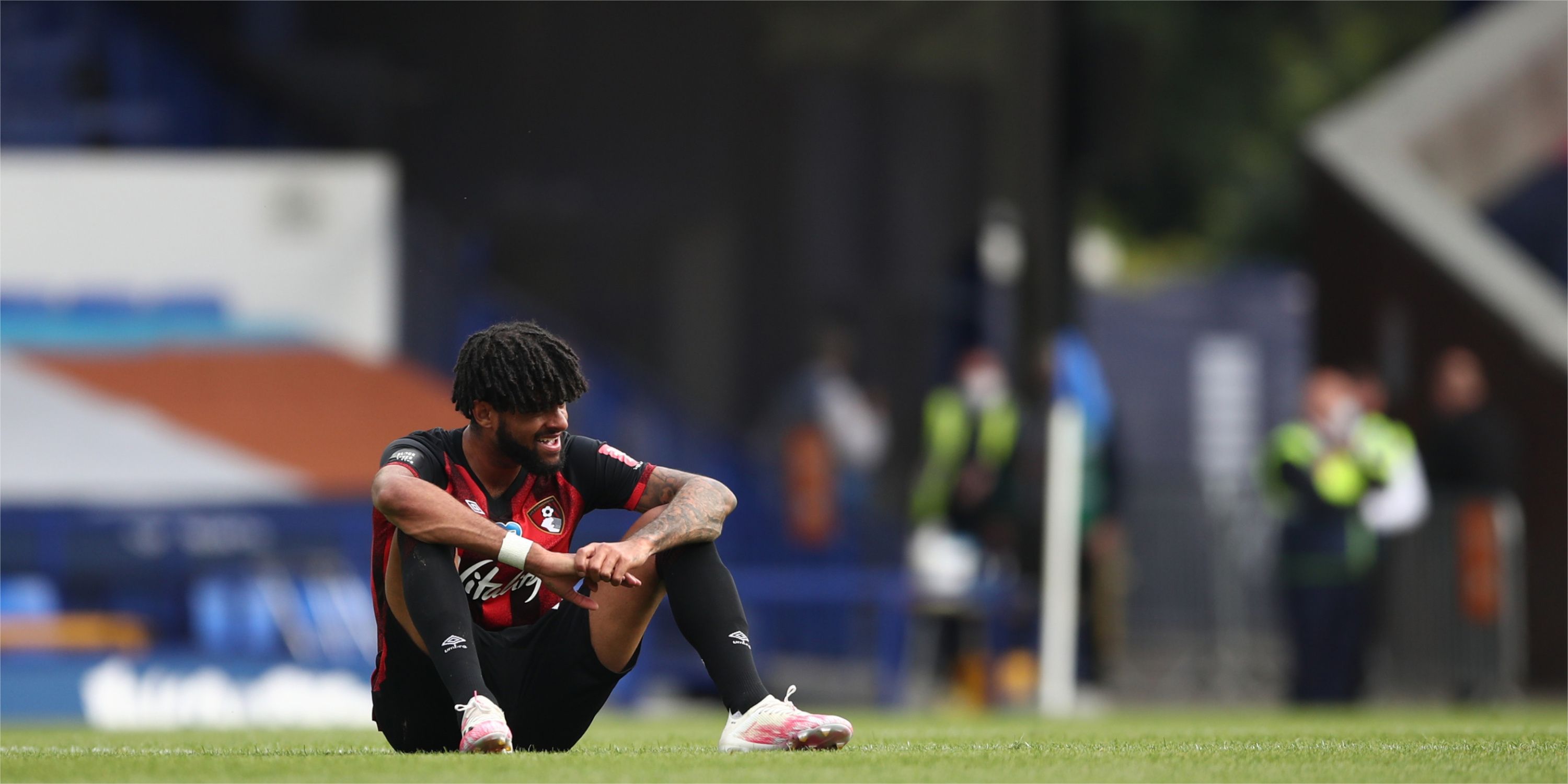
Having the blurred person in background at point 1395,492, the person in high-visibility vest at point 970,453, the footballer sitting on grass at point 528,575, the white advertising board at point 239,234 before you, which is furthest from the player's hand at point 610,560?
the white advertising board at point 239,234

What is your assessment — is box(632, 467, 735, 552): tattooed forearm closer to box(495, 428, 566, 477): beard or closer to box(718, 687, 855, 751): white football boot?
box(495, 428, 566, 477): beard

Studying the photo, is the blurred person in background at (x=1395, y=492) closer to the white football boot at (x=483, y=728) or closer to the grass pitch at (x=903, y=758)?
the grass pitch at (x=903, y=758)

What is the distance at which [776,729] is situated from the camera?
17.4ft

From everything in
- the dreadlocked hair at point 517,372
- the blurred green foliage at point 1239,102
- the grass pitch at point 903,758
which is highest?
the blurred green foliage at point 1239,102

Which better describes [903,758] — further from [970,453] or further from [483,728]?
[970,453]

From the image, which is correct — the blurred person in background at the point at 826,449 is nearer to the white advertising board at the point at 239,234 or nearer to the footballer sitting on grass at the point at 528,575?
the white advertising board at the point at 239,234

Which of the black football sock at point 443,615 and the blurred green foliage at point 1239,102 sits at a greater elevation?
the blurred green foliage at point 1239,102

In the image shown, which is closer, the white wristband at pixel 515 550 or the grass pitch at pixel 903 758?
the grass pitch at pixel 903 758

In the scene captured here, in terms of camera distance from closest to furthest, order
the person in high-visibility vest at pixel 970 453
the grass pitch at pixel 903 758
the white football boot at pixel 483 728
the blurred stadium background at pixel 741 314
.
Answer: the grass pitch at pixel 903 758 < the white football boot at pixel 483 728 < the blurred stadium background at pixel 741 314 < the person in high-visibility vest at pixel 970 453

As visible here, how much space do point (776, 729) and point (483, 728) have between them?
0.69 metres

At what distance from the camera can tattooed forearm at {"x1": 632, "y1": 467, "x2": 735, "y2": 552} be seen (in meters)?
5.28

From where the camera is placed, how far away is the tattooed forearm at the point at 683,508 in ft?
17.3

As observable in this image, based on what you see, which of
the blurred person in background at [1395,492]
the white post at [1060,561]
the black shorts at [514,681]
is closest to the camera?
the black shorts at [514,681]

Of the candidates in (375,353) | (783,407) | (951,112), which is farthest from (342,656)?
(951,112)
